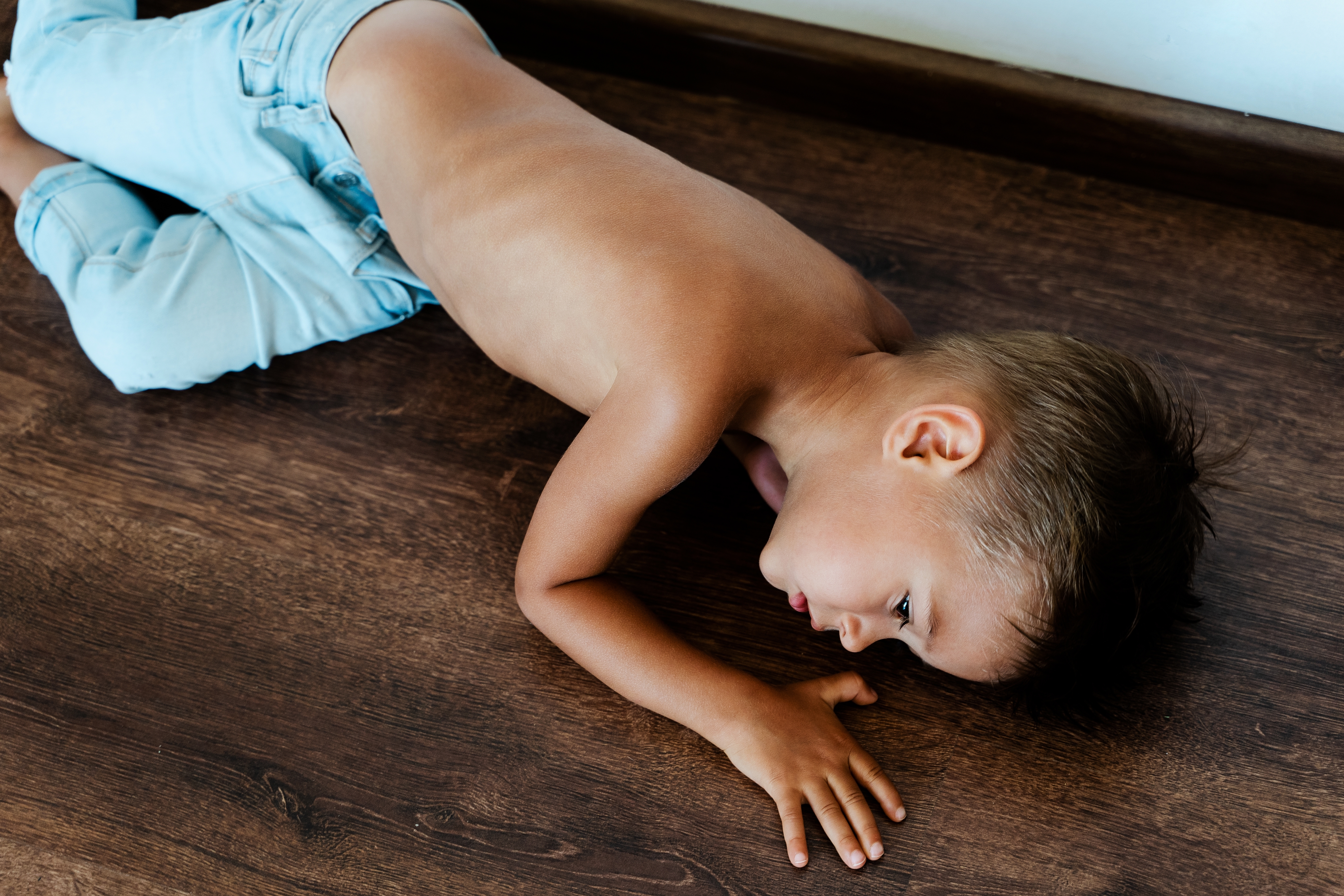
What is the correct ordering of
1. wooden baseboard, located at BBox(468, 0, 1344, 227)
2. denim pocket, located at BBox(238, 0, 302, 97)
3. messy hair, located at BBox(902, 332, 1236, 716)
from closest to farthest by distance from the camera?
messy hair, located at BBox(902, 332, 1236, 716) < denim pocket, located at BBox(238, 0, 302, 97) < wooden baseboard, located at BBox(468, 0, 1344, 227)

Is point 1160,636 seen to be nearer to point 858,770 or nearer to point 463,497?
point 858,770

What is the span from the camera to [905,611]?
773mm

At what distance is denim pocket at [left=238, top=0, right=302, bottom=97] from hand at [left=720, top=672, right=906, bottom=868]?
0.76 meters

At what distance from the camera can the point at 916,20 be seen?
3.98 ft

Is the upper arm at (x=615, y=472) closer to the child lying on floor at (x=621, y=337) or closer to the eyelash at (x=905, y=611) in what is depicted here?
the child lying on floor at (x=621, y=337)

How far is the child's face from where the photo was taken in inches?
29.0

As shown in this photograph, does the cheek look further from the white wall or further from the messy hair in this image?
the white wall

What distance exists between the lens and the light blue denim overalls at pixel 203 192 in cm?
100

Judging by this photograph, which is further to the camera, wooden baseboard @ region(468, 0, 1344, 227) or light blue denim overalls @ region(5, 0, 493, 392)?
wooden baseboard @ region(468, 0, 1344, 227)

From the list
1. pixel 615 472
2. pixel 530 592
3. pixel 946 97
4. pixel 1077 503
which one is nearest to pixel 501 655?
pixel 530 592

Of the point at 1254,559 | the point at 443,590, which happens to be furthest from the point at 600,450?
the point at 1254,559

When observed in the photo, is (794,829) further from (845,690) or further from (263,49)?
(263,49)

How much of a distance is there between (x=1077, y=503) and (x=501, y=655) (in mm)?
504

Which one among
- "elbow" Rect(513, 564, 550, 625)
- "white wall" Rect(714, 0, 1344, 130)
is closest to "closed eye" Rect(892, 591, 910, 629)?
"elbow" Rect(513, 564, 550, 625)
